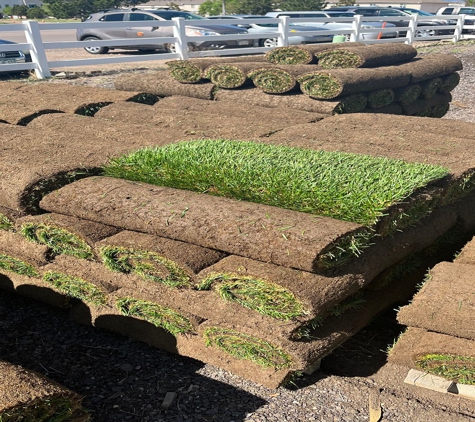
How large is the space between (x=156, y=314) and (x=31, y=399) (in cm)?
129

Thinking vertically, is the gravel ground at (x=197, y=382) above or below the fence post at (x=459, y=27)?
above

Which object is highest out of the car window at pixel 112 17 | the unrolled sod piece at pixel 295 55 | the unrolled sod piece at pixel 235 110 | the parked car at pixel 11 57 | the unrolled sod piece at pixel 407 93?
the unrolled sod piece at pixel 295 55

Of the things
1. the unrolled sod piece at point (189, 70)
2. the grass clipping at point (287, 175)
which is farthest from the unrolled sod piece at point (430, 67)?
the grass clipping at point (287, 175)

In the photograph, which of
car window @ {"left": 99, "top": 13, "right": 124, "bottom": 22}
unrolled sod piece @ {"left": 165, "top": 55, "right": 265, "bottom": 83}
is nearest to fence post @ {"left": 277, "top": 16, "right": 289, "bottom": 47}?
car window @ {"left": 99, "top": 13, "right": 124, "bottom": 22}

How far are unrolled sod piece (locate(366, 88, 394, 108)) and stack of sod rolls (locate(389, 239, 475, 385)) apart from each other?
4.74m

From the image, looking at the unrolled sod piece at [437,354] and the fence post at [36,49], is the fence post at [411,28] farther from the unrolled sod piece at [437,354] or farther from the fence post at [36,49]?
the unrolled sod piece at [437,354]

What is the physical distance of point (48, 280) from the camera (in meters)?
4.04

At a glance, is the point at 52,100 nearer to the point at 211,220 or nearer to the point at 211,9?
the point at 211,220

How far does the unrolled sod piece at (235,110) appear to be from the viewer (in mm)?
6395

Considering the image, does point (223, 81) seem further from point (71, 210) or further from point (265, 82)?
point (71, 210)

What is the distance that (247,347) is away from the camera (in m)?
3.31

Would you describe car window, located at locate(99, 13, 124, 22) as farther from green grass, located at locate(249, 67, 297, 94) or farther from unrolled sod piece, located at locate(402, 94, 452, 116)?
green grass, located at locate(249, 67, 297, 94)

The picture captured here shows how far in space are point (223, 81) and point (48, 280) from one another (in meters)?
4.29

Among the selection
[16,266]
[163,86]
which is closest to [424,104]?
[163,86]
